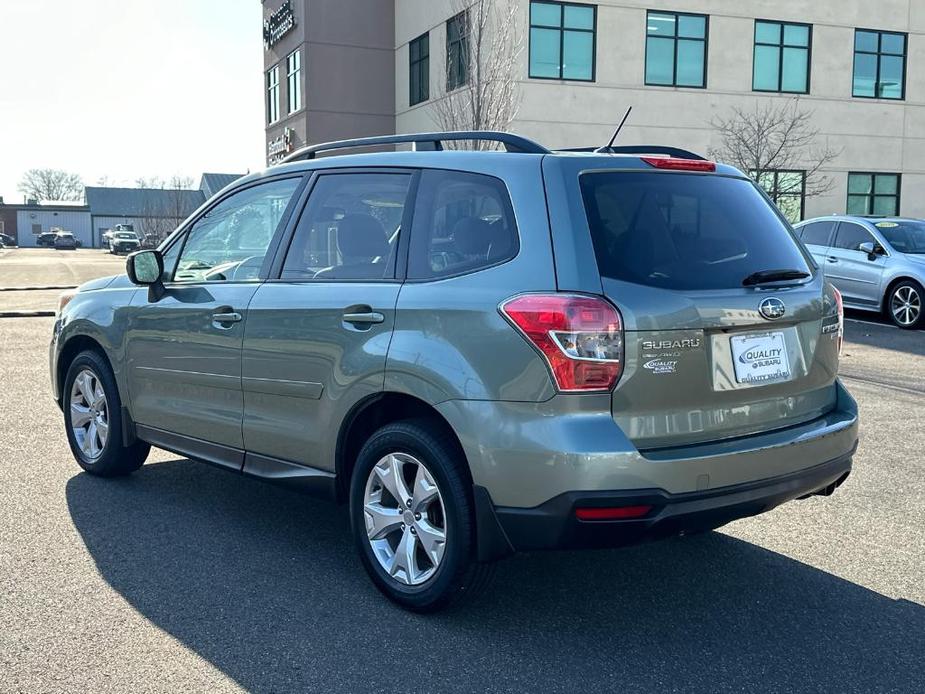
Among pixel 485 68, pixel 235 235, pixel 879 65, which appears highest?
pixel 879 65

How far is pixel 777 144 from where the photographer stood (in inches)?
1219

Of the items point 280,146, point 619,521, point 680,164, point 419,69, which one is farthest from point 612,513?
point 280,146

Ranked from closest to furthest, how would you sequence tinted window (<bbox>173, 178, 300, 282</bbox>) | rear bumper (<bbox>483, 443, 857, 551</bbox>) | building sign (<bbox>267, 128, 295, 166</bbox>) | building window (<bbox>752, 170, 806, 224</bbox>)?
A: rear bumper (<bbox>483, 443, 857, 551</bbox>), tinted window (<bbox>173, 178, 300, 282</bbox>), building window (<bbox>752, 170, 806, 224</bbox>), building sign (<bbox>267, 128, 295, 166</bbox>)

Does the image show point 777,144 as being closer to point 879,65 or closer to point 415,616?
point 879,65

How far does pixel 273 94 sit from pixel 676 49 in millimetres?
19097

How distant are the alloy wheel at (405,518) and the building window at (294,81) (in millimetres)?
35083

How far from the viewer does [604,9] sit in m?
29.3

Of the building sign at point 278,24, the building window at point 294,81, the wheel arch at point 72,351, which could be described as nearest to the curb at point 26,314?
the wheel arch at point 72,351

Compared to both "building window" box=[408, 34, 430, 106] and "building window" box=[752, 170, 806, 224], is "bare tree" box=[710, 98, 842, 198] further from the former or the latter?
"building window" box=[408, 34, 430, 106]

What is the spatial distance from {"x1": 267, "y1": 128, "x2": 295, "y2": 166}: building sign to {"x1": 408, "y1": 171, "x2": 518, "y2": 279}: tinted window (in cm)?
3465

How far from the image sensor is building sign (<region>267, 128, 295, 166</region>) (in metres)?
39.0

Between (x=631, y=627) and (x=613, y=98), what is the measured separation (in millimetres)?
27615

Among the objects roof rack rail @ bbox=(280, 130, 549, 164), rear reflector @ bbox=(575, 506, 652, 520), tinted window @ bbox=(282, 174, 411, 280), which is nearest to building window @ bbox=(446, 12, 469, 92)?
roof rack rail @ bbox=(280, 130, 549, 164)

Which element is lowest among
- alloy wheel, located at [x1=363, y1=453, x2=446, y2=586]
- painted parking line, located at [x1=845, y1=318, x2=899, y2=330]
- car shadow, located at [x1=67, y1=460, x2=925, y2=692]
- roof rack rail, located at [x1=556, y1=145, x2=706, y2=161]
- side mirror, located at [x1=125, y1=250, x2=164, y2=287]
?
car shadow, located at [x1=67, y1=460, x2=925, y2=692]
